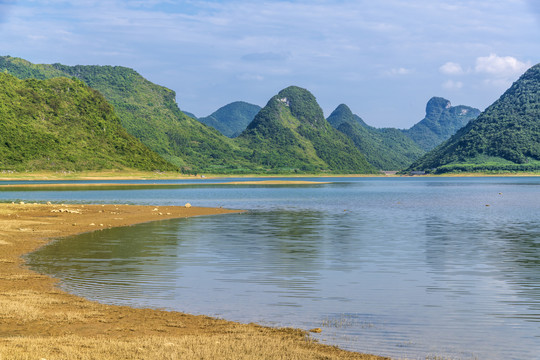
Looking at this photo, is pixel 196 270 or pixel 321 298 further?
pixel 196 270

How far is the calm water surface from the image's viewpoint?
16.8m

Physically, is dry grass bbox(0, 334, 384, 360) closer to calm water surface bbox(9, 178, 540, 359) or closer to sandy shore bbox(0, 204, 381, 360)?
sandy shore bbox(0, 204, 381, 360)

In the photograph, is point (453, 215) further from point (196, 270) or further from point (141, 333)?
point (141, 333)

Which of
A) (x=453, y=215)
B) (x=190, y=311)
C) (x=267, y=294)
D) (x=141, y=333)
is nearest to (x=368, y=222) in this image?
(x=453, y=215)

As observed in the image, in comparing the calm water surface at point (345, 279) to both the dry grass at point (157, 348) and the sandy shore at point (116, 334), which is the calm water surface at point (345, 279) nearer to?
the sandy shore at point (116, 334)

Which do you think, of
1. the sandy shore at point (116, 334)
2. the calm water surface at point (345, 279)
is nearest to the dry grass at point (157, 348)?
the sandy shore at point (116, 334)

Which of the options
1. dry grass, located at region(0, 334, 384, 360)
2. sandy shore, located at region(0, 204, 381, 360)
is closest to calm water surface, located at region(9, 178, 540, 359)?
sandy shore, located at region(0, 204, 381, 360)

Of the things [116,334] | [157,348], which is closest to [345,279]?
[116,334]

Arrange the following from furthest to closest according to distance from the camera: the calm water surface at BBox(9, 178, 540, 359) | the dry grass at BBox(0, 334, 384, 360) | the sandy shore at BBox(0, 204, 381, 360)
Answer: the calm water surface at BBox(9, 178, 540, 359) → the sandy shore at BBox(0, 204, 381, 360) → the dry grass at BBox(0, 334, 384, 360)

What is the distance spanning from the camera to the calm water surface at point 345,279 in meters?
16.8

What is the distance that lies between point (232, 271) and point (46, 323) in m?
12.5

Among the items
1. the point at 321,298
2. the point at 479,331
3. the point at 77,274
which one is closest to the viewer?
the point at 479,331

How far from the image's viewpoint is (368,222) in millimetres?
57250

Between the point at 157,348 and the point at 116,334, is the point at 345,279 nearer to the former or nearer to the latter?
the point at 116,334
